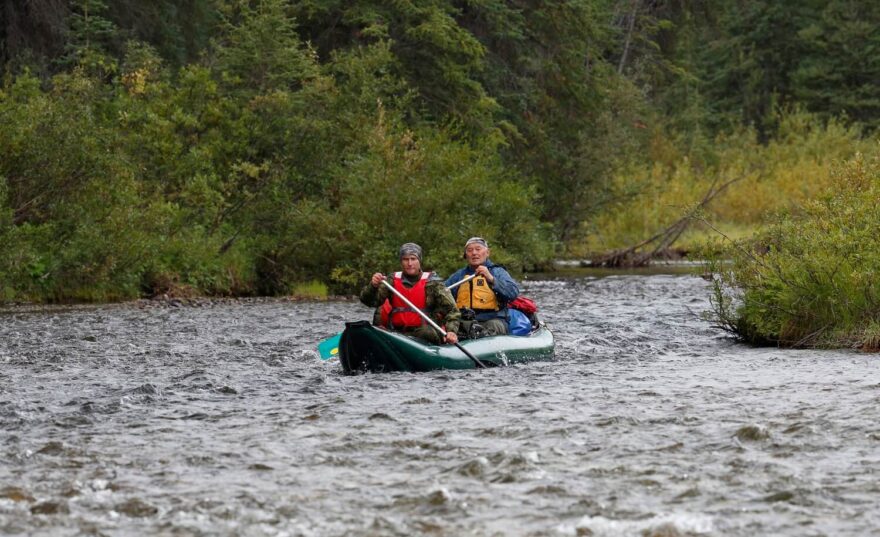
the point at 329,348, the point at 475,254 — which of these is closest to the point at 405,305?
the point at 329,348

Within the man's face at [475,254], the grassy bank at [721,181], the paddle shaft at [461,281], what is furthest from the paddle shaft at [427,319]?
the grassy bank at [721,181]

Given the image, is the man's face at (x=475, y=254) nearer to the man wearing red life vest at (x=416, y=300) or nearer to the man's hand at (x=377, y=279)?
the man wearing red life vest at (x=416, y=300)

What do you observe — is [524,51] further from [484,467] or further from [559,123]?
[484,467]

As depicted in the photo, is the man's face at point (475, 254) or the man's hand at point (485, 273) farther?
the man's face at point (475, 254)

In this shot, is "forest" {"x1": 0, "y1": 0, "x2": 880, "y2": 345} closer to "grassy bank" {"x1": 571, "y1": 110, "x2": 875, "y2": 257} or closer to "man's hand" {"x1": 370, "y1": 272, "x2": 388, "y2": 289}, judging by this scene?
"grassy bank" {"x1": 571, "y1": 110, "x2": 875, "y2": 257}

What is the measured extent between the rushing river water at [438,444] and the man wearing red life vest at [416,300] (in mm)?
736

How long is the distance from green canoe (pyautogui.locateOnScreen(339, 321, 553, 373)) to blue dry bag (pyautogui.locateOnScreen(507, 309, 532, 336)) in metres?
0.75

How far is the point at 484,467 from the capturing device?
8.00 meters

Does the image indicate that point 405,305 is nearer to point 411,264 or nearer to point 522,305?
point 411,264

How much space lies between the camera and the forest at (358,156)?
69.7 ft

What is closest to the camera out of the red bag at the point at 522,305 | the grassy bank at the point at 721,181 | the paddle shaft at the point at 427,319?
the paddle shaft at the point at 427,319

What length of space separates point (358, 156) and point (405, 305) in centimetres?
1311

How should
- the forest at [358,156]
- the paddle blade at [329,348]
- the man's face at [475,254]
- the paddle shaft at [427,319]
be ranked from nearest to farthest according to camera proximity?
the paddle shaft at [427,319], the paddle blade at [329,348], the man's face at [475,254], the forest at [358,156]

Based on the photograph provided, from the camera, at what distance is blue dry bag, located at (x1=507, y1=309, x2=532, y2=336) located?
557 inches
